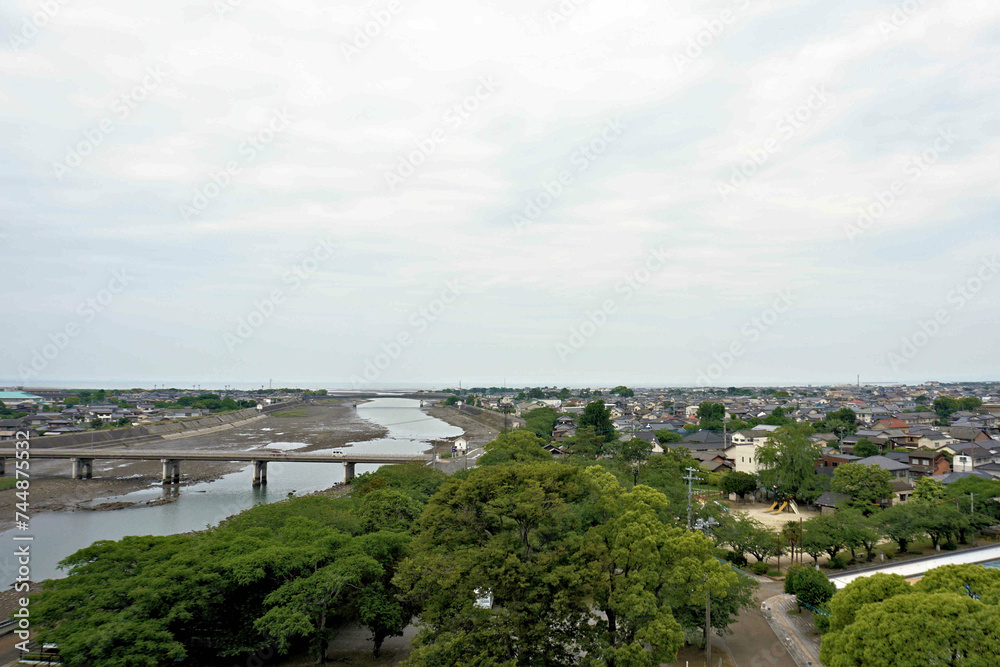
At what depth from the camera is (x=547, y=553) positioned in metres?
11.3

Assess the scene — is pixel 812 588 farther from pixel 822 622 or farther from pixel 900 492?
pixel 900 492

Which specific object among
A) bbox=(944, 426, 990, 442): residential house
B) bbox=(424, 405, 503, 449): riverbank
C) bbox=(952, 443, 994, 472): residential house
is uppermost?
bbox=(944, 426, 990, 442): residential house

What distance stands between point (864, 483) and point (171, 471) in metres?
48.3

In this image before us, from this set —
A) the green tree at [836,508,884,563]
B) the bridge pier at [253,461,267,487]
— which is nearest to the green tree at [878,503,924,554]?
the green tree at [836,508,884,563]

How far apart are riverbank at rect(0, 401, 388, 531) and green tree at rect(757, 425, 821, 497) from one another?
131ft

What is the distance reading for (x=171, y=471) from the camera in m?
43.3

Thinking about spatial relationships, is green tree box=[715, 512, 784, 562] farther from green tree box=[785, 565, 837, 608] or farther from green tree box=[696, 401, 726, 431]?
green tree box=[696, 401, 726, 431]

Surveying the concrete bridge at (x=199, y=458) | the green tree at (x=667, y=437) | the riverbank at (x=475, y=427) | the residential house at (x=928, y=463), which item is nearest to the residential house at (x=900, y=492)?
the residential house at (x=928, y=463)

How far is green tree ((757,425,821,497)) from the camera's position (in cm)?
3231

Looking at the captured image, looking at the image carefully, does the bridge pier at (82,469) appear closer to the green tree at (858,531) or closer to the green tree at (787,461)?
the green tree at (787,461)

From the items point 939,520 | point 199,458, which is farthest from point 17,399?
point 939,520

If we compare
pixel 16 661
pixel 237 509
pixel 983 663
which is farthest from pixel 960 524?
pixel 237 509

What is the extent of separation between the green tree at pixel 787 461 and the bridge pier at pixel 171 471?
1734 inches

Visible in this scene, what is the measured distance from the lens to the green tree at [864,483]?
90.9 ft
